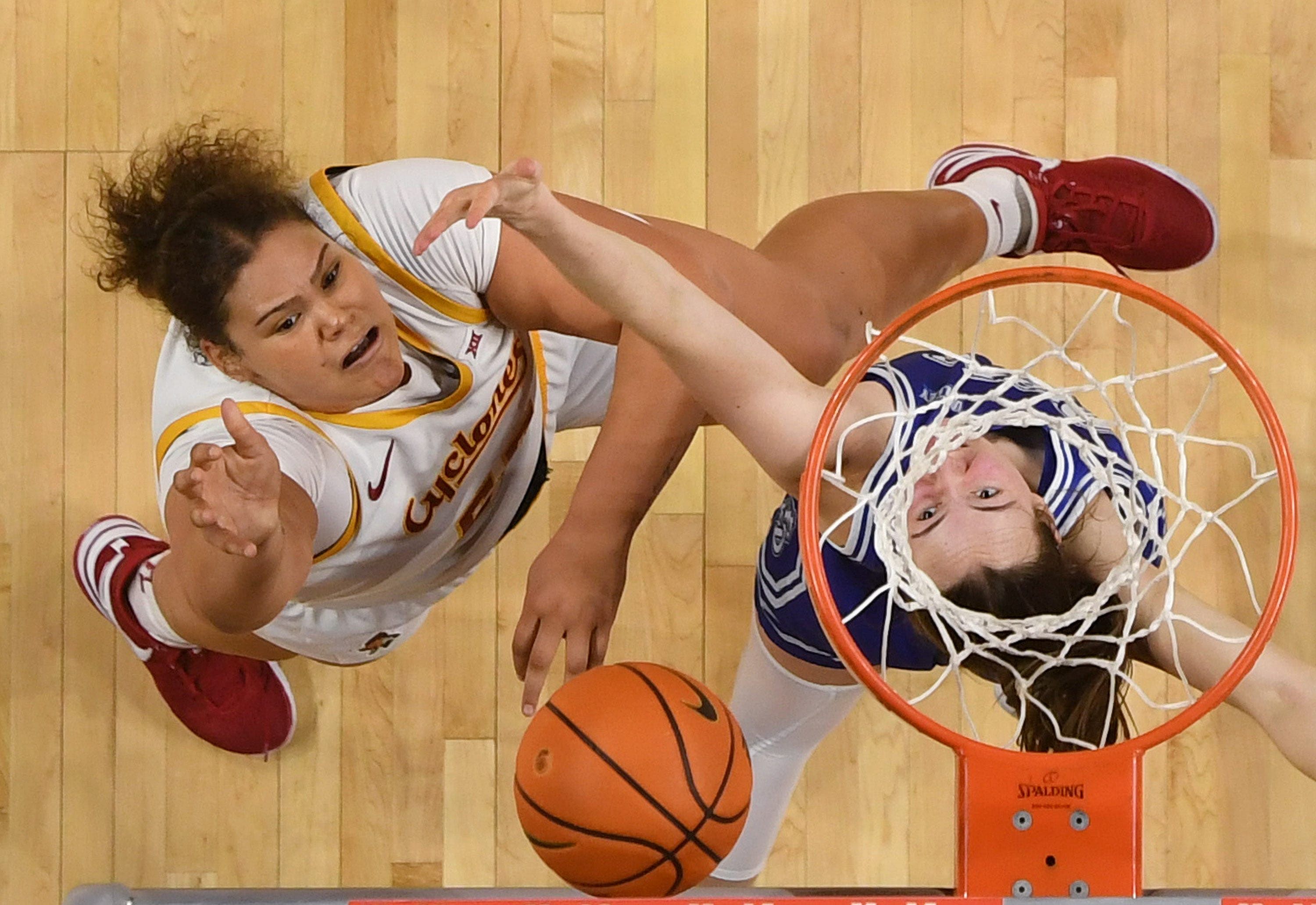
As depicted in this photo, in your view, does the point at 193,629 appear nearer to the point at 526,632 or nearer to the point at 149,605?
the point at 149,605

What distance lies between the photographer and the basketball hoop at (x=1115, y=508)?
91 cm

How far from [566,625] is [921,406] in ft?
1.20

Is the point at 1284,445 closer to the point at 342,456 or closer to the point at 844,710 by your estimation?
the point at 844,710

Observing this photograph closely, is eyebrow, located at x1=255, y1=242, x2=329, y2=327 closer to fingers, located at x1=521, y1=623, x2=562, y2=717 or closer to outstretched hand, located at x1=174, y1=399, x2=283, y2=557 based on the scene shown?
outstretched hand, located at x1=174, y1=399, x2=283, y2=557

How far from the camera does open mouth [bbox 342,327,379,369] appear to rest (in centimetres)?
121

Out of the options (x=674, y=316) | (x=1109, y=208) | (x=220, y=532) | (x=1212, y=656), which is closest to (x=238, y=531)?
(x=220, y=532)

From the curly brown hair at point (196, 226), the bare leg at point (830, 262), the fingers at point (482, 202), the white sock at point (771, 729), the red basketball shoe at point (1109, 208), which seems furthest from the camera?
the red basketball shoe at point (1109, 208)

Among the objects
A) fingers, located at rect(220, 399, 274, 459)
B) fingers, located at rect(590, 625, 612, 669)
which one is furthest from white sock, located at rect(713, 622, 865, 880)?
fingers, located at rect(220, 399, 274, 459)

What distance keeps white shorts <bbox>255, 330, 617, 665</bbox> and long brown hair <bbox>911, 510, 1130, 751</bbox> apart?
450 mm

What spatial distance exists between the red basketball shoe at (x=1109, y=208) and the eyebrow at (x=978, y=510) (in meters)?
0.50

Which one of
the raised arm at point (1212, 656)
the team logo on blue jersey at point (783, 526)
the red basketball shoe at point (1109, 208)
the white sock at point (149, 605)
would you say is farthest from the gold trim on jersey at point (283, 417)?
the red basketball shoe at point (1109, 208)

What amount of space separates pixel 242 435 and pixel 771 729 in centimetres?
71

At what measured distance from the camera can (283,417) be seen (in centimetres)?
120

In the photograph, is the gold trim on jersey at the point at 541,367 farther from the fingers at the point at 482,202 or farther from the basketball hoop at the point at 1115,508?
the fingers at the point at 482,202
